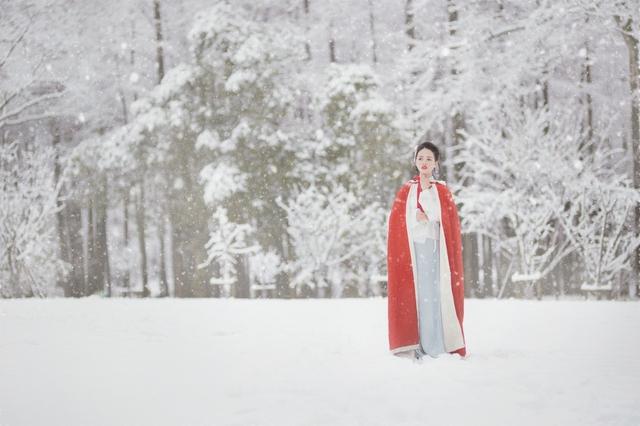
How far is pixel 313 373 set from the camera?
5.48 metres

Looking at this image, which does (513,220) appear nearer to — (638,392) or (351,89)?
(351,89)

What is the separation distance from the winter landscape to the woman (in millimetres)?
228

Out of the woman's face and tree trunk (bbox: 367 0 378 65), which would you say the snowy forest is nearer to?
tree trunk (bbox: 367 0 378 65)

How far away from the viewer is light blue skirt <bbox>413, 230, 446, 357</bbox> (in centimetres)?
609

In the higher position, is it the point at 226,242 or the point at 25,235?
the point at 25,235

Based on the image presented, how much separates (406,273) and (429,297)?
30 centimetres

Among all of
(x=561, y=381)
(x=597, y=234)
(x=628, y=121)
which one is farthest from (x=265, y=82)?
(x=561, y=381)

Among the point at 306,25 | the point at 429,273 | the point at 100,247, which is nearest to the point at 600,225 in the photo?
the point at 429,273

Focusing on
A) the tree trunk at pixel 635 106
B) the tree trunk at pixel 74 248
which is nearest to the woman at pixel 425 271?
the tree trunk at pixel 635 106

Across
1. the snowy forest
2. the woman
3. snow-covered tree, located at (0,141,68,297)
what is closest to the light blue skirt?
the woman

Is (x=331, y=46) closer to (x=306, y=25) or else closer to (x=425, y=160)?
(x=306, y=25)

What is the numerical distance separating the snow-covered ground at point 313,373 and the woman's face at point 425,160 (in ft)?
5.65

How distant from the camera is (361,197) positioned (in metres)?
17.0

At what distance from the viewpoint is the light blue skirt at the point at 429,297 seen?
609 cm
